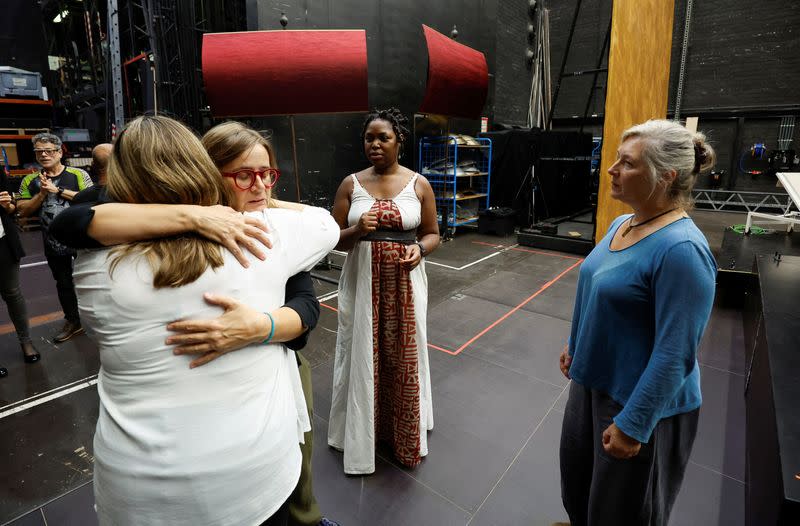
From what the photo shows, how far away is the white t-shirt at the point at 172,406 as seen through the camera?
75 centimetres

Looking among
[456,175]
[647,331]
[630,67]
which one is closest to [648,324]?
[647,331]

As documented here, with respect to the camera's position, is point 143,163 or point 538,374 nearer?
point 143,163

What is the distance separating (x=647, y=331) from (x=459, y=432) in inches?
57.0

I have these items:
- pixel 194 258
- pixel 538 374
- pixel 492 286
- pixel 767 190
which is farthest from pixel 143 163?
pixel 767 190

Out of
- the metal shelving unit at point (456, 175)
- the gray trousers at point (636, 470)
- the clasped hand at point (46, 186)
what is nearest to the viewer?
the gray trousers at point (636, 470)

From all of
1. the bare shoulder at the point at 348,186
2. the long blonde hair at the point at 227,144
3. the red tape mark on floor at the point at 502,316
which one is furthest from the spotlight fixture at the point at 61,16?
the long blonde hair at the point at 227,144

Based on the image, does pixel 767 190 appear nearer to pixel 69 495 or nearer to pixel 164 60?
pixel 164 60

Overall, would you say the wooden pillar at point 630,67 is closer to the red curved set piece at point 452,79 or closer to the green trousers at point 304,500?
the red curved set piece at point 452,79

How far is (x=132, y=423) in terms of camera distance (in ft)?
2.54

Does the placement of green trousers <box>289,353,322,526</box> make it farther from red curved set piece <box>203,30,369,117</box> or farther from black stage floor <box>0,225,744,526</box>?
red curved set piece <box>203,30,369,117</box>

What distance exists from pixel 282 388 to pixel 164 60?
21.2 ft

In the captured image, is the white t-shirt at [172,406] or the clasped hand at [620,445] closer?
the white t-shirt at [172,406]

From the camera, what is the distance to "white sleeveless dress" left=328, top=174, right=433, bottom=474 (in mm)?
1885

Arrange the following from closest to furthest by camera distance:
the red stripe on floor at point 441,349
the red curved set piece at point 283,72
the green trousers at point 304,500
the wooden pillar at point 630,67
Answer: the green trousers at point 304,500 < the red stripe on floor at point 441,349 < the red curved set piece at point 283,72 < the wooden pillar at point 630,67
